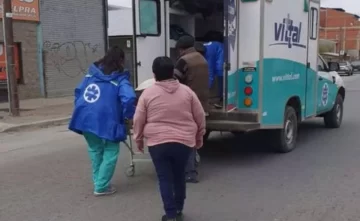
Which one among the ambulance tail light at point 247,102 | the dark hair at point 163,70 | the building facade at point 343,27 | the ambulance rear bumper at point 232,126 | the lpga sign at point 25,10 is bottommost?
the ambulance rear bumper at point 232,126

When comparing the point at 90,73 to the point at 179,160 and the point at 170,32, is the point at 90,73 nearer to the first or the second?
the point at 179,160

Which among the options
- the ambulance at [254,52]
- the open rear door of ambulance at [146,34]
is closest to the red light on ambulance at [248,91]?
the ambulance at [254,52]

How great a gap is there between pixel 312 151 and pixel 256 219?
363 cm

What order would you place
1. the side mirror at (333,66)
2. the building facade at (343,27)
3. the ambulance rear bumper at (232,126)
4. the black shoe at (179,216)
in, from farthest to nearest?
the building facade at (343,27), the side mirror at (333,66), the ambulance rear bumper at (232,126), the black shoe at (179,216)

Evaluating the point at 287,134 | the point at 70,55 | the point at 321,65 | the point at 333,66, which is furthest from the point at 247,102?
the point at 70,55

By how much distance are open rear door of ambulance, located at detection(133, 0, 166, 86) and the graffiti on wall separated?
35.4 feet

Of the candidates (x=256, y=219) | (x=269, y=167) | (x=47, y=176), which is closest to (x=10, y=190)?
(x=47, y=176)

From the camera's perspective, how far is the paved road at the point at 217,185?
492 cm

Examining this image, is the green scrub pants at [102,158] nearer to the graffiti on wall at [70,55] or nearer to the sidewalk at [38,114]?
the sidewalk at [38,114]

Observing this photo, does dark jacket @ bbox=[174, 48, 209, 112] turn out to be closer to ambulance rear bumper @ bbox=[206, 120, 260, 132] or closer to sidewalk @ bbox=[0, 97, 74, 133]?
ambulance rear bumper @ bbox=[206, 120, 260, 132]

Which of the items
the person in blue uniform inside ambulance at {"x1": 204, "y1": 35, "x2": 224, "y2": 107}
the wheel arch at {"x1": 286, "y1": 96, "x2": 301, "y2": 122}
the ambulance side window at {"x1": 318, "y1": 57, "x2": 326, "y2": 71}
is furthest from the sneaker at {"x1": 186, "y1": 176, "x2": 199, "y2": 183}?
the ambulance side window at {"x1": 318, "y1": 57, "x2": 326, "y2": 71}

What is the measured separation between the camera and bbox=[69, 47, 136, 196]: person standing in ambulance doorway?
5.32 metres

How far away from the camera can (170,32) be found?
7.95 metres

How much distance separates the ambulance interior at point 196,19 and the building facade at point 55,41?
963 cm
